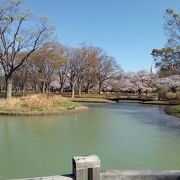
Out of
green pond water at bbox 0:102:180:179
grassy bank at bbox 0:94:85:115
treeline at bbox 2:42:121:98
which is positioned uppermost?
treeline at bbox 2:42:121:98

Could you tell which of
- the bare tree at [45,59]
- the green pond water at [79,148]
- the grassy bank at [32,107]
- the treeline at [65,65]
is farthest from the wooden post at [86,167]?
the bare tree at [45,59]

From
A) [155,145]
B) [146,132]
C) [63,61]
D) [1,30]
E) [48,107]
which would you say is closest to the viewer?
[155,145]

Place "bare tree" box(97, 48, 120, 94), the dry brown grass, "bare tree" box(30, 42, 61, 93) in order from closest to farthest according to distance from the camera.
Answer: the dry brown grass, "bare tree" box(30, 42, 61, 93), "bare tree" box(97, 48, 120, 94)

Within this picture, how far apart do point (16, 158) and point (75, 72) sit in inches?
1416

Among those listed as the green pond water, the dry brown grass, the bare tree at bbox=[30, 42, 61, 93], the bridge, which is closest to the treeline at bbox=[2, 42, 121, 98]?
the bare tree at bbox=[30, 42, 61, 93]

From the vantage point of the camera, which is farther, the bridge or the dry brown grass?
the dry brown grass

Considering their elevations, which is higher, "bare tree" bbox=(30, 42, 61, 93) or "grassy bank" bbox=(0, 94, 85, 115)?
"bare tree" bbox=(30, 42, 61, 93)

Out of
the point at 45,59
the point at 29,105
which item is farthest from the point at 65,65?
the point at 29,105

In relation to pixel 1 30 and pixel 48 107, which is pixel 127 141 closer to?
pixel 48 107

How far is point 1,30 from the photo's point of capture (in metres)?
23.9

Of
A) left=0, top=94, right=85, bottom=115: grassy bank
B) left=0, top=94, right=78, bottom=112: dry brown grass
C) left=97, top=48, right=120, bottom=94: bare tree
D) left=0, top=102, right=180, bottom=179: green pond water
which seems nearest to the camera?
left=0, top=102, right=180, bottom=179: green pond water

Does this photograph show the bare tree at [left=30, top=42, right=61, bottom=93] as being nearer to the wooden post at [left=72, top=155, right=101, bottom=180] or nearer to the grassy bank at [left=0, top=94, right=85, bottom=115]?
the grassy bank at [left=0, top=94, right=85, bottom=115]

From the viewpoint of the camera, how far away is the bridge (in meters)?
3.45

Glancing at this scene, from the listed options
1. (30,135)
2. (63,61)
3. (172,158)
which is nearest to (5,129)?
(30,135)
